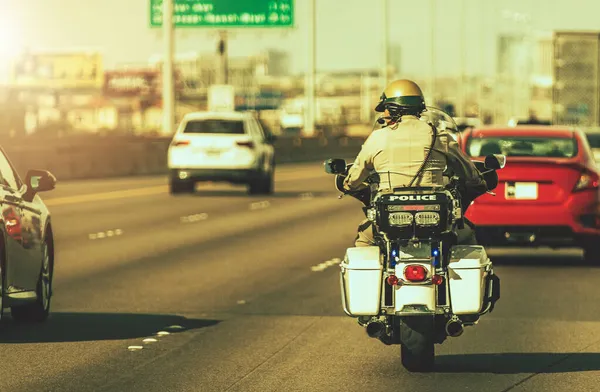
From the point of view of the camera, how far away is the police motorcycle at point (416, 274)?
355 inches

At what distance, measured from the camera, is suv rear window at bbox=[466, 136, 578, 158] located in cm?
1805

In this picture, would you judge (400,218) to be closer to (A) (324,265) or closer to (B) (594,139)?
(A) (324,265)

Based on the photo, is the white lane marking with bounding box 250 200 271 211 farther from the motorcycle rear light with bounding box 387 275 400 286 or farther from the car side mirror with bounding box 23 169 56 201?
the motorcycle rear light with bounding box 387 275 400 286

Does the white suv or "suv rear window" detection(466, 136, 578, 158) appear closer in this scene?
"suv rear window" detection(466, 136, 578, 158)

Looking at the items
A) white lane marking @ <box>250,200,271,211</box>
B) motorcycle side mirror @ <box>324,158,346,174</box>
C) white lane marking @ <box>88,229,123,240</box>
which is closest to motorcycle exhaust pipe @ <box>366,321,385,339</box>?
motorcycle side mirror @ <box>324,158,346,174</box>

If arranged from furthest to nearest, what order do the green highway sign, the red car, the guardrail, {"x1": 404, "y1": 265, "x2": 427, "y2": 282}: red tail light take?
the green highway sign, the guardrail, the red car, {"x1": 404, "y1": 265, "x2": 427, "y2": 282}: red tail light

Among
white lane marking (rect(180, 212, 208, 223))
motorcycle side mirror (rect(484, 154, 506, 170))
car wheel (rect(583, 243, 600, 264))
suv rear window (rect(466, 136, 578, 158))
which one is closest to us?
motorcycle side mirror (rect(484, 154, 506, 170))

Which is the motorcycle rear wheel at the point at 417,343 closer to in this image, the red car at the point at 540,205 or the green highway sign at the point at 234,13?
the red car at the point at 540,205

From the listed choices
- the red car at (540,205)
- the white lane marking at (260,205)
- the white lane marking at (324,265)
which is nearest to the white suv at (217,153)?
the white lane marking at (260,205)

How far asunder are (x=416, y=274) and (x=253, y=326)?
3482 millimetres

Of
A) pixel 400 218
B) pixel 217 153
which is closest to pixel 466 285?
pixel 400 218

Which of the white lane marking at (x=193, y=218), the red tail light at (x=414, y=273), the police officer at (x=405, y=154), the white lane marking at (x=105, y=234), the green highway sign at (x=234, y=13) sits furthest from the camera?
the green highway sign at (x=234, y=13)

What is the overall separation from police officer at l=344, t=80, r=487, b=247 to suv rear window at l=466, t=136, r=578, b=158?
8.31 meters

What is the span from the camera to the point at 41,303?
39.9 feet
